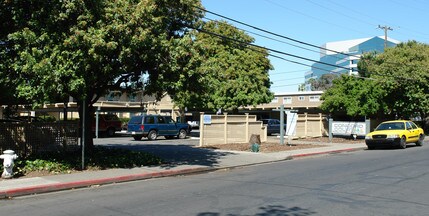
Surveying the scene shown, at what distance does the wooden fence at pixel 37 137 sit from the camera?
14.0 meters

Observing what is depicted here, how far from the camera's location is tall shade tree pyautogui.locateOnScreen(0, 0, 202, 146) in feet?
36.9

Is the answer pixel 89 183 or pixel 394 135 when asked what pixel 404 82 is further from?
pixel 89 183

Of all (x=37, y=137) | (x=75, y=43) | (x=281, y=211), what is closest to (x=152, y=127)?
(x=37, y=137)

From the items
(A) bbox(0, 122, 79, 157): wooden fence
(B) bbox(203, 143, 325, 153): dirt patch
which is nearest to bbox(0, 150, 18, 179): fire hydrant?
(A) bbox(0, 122, 79, 157): wooden fence

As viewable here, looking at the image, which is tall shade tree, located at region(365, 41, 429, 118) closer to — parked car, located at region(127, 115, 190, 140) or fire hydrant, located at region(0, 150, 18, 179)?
parked car, located at region(127, 115, 190, 140)

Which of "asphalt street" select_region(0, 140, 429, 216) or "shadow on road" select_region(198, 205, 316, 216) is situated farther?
"asphalt street" select_region(0, 140, 429, 216)

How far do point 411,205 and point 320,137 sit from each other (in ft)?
80.1

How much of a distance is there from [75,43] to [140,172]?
4390mm

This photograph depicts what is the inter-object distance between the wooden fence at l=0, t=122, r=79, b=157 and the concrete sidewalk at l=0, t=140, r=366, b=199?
9.57ft

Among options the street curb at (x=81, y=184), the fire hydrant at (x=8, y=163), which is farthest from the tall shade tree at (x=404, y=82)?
the fire hydrant at (x=8, y=163)

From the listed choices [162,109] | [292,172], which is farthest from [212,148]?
[162,109]

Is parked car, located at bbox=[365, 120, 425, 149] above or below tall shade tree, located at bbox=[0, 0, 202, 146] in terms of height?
below

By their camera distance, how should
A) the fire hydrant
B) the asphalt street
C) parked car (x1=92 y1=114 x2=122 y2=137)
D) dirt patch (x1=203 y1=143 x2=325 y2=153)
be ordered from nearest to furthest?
the asphalt street < the fire hydrant < dirt patch (x1=203 y1=143 x2=325 y2=153) < parked car (x1=92 y1=114 x2=122 y2=137)

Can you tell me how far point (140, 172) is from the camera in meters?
13.1
